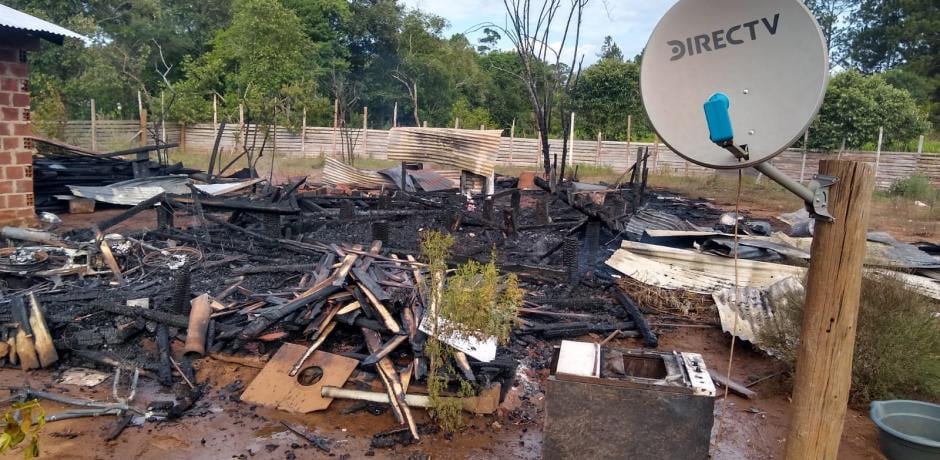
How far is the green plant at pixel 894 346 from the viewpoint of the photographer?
4.86 meters

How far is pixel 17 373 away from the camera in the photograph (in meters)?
5.03

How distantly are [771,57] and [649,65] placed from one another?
1.72 feet

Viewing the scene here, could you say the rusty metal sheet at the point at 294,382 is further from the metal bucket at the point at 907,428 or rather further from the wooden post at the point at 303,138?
the wooden post at the point at 303,138

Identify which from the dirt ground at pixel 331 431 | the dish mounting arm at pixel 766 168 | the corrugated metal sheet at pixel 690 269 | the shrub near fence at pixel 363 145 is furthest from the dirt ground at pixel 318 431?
the shrub near fence at pixel 363 145

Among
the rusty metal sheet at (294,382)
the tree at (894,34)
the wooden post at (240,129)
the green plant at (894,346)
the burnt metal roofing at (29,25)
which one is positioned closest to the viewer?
the rusty metal sheet at (294,382)

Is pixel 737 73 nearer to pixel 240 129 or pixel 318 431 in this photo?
pixel 318 431

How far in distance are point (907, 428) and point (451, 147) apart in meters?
11.0

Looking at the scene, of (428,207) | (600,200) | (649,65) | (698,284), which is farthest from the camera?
(600,200)

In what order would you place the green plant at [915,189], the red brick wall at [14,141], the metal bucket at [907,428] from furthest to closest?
the green plant at [915,189] → the red brick wall at [14,141] → the metal bucket at [907,428]

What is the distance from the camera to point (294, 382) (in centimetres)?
479

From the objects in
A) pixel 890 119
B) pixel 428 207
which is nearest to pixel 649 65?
pixel 428 207

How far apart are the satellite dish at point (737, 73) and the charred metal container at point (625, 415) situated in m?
1.23

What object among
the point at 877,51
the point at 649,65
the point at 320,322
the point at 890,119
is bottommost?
the point at 320,322

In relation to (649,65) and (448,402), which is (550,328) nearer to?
(448,402)
